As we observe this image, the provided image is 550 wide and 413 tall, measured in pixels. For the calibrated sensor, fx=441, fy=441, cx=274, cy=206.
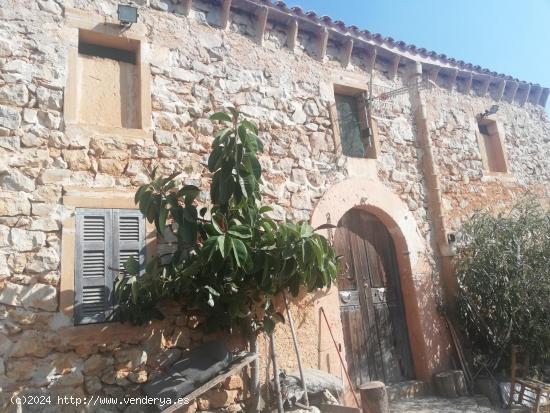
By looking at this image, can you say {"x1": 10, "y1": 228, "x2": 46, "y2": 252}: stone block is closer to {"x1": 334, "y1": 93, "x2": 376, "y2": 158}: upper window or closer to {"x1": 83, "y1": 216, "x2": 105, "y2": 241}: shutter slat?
{"x1": 83, "y1": 216, "x2": 105, "y2": 241}: shutter slat

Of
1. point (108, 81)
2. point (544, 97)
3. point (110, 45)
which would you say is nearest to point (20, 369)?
point (108, 81)

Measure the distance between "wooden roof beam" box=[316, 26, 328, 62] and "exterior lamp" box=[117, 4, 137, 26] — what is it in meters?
2.62

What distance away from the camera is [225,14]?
5.61 meters

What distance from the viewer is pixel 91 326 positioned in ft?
13.1

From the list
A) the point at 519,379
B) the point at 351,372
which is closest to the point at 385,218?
the point at 351,372

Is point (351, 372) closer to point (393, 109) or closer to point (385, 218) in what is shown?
point (385, 218)

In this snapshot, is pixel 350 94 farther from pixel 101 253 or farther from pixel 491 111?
pixel 101 253

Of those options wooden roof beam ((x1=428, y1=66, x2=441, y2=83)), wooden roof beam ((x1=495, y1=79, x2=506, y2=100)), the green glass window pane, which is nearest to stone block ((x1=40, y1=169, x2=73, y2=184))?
the green glass window pane

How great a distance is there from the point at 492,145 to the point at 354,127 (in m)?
3.34

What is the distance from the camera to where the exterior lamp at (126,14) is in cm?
488

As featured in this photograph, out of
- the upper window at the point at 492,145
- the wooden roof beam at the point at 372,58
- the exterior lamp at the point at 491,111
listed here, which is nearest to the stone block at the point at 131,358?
the wooden roof beam at the point at 372,58

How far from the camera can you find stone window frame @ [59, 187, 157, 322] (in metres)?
3.96

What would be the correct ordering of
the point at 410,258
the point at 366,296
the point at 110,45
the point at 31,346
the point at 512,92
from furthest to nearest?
the point at 512,92 < the point at 410,258 < the point at 366,296 < the point at 110,45 < the point at 31,346

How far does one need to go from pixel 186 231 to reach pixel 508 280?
4374 millimetres
